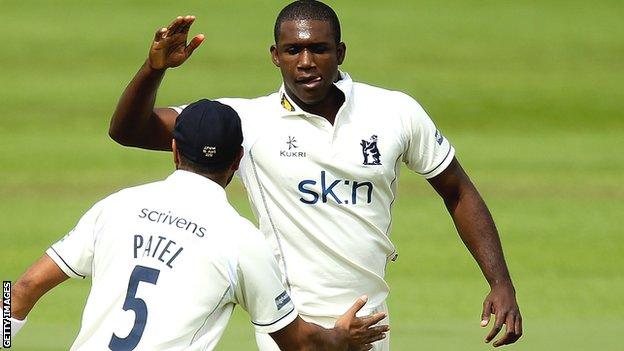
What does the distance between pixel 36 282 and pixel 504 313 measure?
1.86m

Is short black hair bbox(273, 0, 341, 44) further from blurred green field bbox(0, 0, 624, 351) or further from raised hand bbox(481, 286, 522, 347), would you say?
blurred green field bbox(0, 0, 624, 351)

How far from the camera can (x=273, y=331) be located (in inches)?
172

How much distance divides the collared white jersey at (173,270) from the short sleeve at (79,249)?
0.03 m

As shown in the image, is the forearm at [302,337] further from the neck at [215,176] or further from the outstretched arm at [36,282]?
the outstretched arm at [36,282]

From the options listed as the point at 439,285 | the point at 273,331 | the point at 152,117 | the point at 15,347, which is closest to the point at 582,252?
the point at 439,285

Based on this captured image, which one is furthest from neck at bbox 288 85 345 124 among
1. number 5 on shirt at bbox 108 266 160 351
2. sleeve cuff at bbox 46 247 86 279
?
number 5 on shirt at bbox 108 266 160 351

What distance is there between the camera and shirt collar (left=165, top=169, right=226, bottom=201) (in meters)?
4.27

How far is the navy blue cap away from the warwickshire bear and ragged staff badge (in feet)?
3.81

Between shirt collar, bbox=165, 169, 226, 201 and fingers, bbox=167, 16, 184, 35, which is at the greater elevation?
fingers, bbox=167, 16, 184, 35

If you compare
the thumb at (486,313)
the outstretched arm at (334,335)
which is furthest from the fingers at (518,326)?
Result: the outstretched arm at (334,335)

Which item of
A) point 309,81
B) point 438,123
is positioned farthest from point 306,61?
point 438,123

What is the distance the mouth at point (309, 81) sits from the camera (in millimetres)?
5469

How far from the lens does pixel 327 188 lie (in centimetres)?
537

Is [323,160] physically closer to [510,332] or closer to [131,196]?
[510,332]
